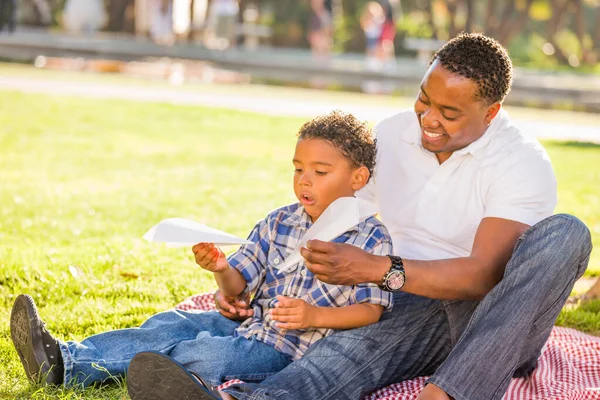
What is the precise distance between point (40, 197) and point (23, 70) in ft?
30.8

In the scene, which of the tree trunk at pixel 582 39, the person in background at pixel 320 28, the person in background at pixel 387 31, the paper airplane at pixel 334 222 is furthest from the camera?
the tree trunk at pixel 582 39

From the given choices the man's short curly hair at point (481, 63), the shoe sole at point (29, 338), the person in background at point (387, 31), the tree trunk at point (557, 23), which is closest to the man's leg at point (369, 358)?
the shoe sole at point (29, 338)

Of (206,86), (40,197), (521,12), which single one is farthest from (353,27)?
(40,197)

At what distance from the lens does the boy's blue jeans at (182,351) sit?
334cm

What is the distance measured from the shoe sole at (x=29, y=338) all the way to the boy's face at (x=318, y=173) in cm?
100

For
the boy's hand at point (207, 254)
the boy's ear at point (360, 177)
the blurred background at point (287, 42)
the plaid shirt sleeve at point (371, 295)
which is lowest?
the blurred background at point (287, 42)

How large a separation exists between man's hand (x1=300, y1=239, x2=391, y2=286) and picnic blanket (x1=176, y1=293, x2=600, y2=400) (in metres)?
0.57

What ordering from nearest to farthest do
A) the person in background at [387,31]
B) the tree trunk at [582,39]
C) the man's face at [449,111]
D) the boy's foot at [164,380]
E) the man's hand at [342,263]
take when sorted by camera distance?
the boy's foot at [164,380]
the man's hand at [342,263]
the man's face at [449,111]
the person in background at [387,31]
the tree trunk at [582,39]

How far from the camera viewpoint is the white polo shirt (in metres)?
3.44

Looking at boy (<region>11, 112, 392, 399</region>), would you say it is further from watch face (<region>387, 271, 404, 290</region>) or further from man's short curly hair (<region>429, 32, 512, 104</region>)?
→ man's short curly hair (<region>429, 32, 512, 104</region>)

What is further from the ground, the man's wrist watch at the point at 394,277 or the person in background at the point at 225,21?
the man's wrist watch at the point at 394,277

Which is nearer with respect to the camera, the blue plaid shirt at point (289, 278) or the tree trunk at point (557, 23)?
the blue plaid shirt at point (289, 278)

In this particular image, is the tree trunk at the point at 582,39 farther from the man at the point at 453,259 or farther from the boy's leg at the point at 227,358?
the boy's leg at the point at 227,358

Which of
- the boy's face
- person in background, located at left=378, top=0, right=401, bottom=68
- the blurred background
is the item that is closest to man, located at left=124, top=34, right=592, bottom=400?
the boy's face
